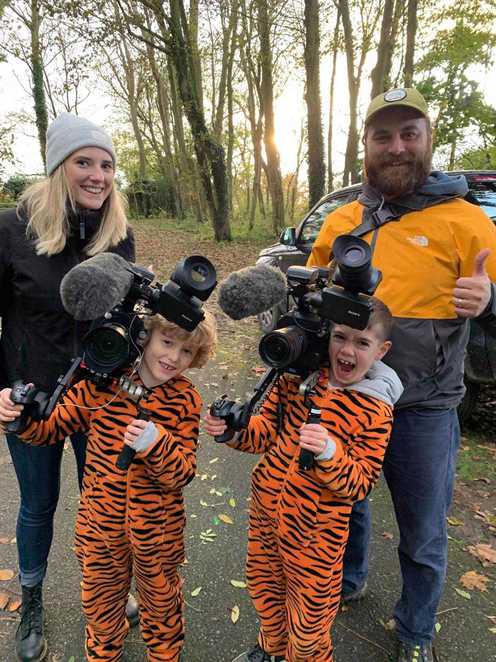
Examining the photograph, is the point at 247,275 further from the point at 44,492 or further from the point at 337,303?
the point at 44,492

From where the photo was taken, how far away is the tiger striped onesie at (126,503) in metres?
1.70

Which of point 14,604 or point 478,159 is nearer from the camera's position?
point 14,604

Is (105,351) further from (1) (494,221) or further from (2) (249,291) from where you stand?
(1) (494,221)

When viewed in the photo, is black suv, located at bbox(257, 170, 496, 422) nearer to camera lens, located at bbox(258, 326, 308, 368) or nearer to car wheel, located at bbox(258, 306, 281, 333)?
car wheel, located at bbox(258, 306, 281, 333)

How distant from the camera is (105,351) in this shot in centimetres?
154

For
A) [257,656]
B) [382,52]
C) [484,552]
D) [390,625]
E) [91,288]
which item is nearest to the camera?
[91,288]

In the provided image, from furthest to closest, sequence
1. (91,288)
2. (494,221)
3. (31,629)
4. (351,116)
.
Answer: (351,116) → (494,221) → (31,629) → (91,288)

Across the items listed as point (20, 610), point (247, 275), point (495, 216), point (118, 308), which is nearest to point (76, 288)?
point (118, 308)

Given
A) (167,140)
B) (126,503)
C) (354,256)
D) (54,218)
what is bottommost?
(126,503)

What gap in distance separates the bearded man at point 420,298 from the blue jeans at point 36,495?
59.1 inches

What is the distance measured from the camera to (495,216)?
3689 millimetres

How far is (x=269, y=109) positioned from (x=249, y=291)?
1653 cm

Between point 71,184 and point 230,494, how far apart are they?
2436 mm

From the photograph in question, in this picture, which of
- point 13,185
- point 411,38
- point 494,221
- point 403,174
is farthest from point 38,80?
point 403,174
